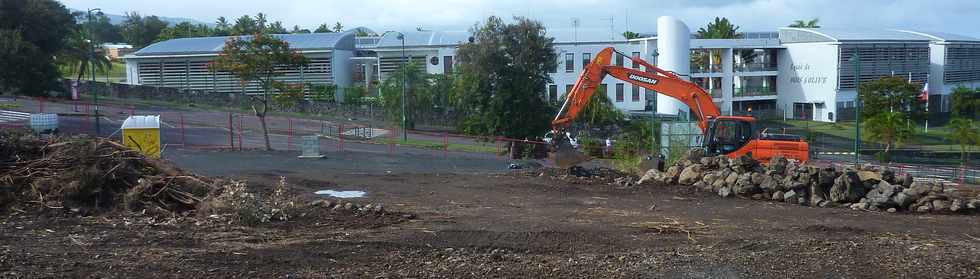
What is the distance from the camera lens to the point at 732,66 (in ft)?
221

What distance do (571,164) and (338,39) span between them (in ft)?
151

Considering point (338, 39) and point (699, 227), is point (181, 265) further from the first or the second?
point (338, 39)

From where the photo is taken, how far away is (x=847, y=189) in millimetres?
18078

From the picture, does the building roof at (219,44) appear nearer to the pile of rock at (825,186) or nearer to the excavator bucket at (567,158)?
the excavator bucket at (567,158)

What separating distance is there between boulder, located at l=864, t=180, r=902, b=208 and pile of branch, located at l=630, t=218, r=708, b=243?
5.32 m

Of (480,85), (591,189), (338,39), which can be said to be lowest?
(591,189)

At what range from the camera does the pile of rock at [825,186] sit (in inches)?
690

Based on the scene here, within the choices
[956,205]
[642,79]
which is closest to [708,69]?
[642,79]

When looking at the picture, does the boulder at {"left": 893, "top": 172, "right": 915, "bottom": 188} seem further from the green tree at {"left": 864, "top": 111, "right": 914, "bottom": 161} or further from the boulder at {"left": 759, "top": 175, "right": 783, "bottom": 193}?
the green tree at {"left": 864, "top": 111, "right": 914, "bottom": 161}

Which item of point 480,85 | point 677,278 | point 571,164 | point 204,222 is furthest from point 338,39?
point 677,278

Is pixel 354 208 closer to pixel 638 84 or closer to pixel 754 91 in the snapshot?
pixel 638 84

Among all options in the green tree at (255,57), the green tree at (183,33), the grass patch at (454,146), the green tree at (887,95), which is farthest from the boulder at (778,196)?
the green tree at (183,33)

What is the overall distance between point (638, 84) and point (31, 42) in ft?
140

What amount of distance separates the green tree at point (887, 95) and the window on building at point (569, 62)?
A: 19.2 metres
